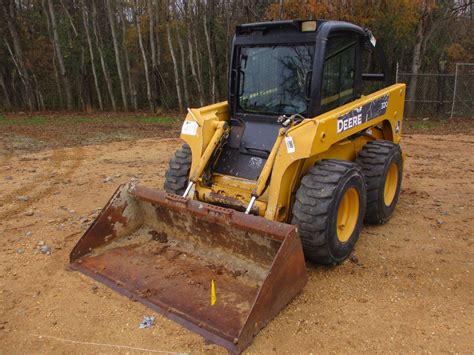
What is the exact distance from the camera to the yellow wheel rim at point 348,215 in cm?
412

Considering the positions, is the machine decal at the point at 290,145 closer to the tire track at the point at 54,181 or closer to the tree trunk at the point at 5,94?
the tire track at the point at 54,181

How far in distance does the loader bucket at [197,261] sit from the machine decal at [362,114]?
A: 140cm

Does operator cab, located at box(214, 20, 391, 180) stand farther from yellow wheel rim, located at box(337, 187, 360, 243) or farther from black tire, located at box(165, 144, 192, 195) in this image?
yellow wheel rim, located at box(337, 187, 360, 243)

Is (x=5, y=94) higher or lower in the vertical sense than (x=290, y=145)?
lower

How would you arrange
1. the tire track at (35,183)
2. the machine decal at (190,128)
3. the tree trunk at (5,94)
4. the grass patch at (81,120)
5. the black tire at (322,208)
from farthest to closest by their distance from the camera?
the tree trunk at (5,94)
the grass patch at (81,120)
the tire track at (35,183)
the machine decal at (190,128)
the black tire at (322,208)

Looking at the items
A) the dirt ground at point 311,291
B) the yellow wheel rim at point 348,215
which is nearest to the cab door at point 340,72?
the yellow wheel rim at point 348,215

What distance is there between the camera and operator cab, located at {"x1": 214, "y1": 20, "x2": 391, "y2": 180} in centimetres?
411

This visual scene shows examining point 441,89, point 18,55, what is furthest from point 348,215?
point 18,55

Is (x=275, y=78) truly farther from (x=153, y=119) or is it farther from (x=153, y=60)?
(x=153, y=60)

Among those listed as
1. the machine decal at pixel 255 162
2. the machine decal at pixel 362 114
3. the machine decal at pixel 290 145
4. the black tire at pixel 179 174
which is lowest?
the black tire at pixel 179 174

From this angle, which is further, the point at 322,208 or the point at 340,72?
the point at 340,72

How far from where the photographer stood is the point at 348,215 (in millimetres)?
4219

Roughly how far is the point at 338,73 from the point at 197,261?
92.8 inches

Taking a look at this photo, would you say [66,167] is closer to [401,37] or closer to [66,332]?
[66,332]
